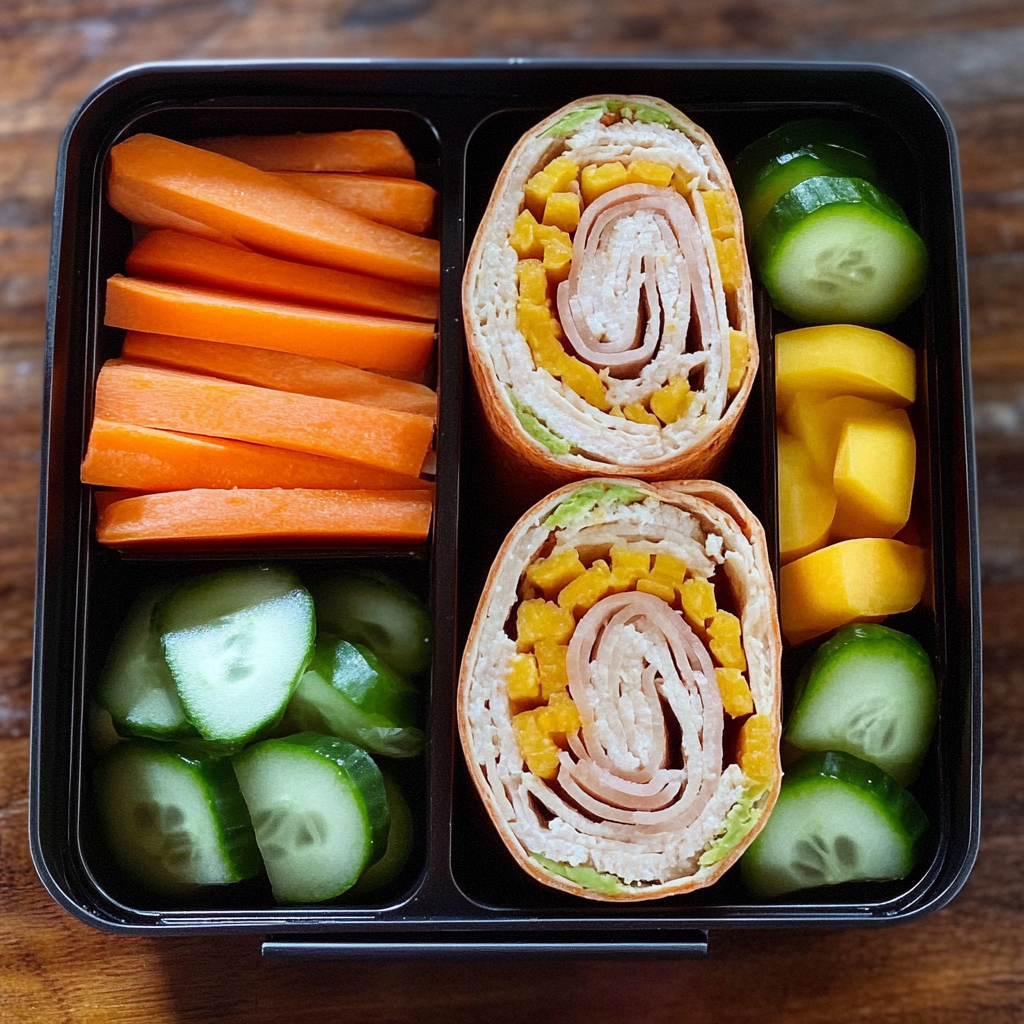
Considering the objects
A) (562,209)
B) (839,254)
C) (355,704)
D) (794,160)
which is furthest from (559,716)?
(794,160)

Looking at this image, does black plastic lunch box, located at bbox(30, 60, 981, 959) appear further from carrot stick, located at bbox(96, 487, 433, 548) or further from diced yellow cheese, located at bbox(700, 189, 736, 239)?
diced yellow cheese, located at bbox(700, 189, 736, 239)

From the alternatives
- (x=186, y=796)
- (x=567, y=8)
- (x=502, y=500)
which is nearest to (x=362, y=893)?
(x=186, y=796)

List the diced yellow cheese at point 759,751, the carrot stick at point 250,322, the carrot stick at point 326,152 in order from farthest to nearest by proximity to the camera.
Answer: the carrot stick at point 326,152
the carrot stick at point 250,322
the diced yellow cheese at point 759,751

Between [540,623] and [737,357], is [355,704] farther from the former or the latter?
[737,357]

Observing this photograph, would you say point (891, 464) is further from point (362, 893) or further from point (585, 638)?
point (362, 893)

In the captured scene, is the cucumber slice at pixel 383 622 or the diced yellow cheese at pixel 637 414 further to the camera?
the cucumber slice at pixel 383 622

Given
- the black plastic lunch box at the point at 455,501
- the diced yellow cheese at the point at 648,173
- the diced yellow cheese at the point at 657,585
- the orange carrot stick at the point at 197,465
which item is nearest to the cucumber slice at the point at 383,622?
the black plastic lunch box at the point at 455,501

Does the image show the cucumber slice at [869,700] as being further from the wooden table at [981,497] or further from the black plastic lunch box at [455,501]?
the wooden table at [981,497]

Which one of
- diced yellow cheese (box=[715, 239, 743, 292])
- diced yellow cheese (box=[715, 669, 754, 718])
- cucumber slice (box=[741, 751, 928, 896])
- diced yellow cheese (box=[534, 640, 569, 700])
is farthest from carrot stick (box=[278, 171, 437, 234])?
cucumber slice (box=[741, 751, 928, 896])
